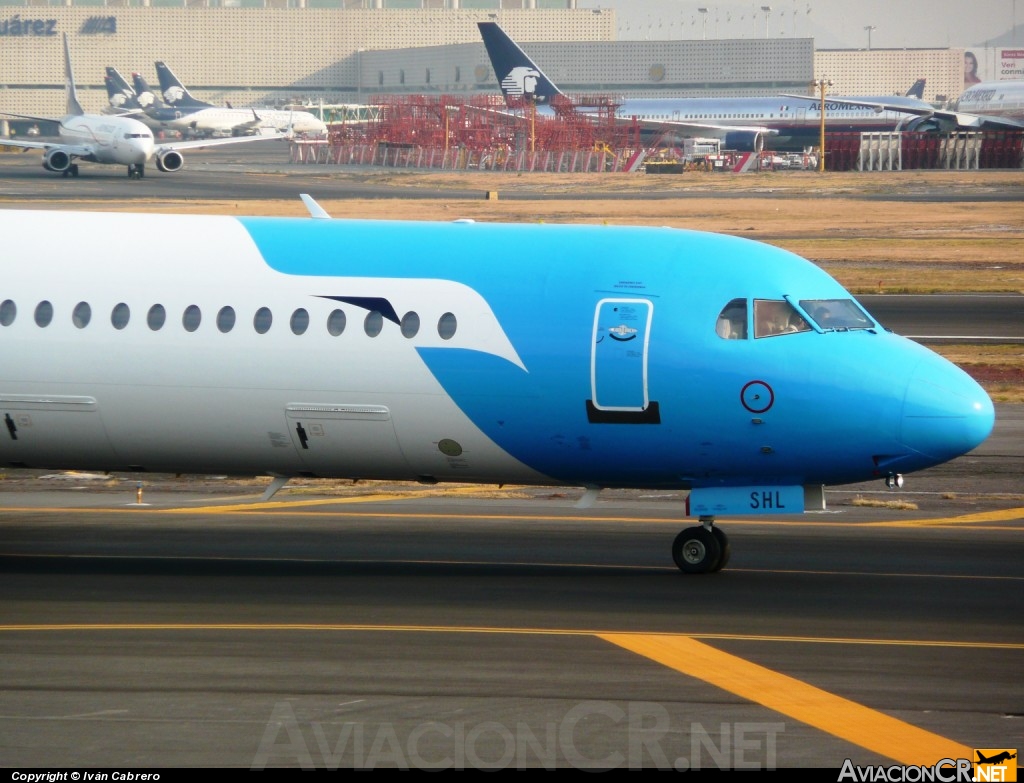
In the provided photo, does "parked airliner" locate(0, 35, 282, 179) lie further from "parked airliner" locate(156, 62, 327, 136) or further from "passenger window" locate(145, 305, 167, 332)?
"passenger window" locate(145, 305, 167, 332)

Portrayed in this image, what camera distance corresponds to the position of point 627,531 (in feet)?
71.5

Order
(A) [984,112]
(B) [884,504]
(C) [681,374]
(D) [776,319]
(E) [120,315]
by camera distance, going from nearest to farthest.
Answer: (C) [681,374], (D) [776,319], (E) [120,315], (B) [884,504], (A) [984,112]

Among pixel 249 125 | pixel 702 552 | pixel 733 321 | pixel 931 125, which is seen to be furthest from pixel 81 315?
pixel 249 125

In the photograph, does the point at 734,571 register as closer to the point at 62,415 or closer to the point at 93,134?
the point at 62,415

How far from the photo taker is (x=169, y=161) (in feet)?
385

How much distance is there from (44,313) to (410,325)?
483cm

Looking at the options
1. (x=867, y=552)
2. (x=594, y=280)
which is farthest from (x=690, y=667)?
(x=867, y=552)

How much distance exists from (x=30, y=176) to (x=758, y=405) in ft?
349

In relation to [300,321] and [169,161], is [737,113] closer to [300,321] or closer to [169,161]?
[169,161]

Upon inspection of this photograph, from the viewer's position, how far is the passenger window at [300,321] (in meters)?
18.4

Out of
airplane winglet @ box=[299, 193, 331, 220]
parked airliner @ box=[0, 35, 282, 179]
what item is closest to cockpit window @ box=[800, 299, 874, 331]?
airplane winglet @ box=[299, 193, 331, 220]

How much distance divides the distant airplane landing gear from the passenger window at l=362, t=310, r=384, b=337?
445cm

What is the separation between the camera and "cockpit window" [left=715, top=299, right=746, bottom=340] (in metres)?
17.3

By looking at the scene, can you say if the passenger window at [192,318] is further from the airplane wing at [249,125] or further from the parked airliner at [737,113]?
the airplane wing at [249,125]
